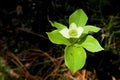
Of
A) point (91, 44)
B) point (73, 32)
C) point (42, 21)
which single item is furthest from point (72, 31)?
point (42, 21)

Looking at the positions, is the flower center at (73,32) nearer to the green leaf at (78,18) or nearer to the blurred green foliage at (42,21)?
the green leaf at (78,18)

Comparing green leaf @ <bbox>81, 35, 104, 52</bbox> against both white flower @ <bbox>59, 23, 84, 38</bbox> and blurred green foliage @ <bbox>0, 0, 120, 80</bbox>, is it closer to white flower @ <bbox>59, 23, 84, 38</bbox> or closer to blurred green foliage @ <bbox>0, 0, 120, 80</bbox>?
white flower @ <bbox>59, 23, 84, 38</bbox>

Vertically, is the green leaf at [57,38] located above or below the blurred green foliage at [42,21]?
above

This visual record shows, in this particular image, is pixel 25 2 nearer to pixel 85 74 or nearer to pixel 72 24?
pixel 72 24

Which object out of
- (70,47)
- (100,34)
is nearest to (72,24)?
(70,47)

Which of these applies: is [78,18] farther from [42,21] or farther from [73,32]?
[42,21]

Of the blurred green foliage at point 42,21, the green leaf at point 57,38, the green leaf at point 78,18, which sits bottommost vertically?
the blurred green foliage at point 42,21

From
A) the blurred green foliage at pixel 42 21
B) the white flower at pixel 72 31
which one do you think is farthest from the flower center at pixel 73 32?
the blurred green foliage at pixel 42 21
